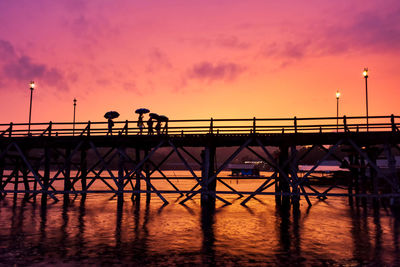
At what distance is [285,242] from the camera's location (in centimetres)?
1148

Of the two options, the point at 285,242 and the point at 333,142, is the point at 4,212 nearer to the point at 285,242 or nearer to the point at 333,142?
the point at 285,242

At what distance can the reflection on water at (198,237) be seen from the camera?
30.6ft

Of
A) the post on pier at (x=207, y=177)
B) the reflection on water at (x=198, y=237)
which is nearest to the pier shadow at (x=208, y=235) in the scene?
the reflection on water at (x=198, y=237)

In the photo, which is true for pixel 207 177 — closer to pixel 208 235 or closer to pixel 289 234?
pixel 208 235

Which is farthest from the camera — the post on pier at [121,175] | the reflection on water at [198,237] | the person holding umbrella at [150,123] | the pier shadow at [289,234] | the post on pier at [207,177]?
the person holding umbrella at [150,123]

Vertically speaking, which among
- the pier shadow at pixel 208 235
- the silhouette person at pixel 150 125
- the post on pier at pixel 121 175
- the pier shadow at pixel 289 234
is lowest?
the pier shadow at pixel 208 235

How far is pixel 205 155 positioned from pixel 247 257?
12281mm

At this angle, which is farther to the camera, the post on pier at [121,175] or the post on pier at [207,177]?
the post on pier at [121,175]

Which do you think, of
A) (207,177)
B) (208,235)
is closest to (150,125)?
(207,177)

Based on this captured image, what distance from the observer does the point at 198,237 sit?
1223cm

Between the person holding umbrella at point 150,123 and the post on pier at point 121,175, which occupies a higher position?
the person holding umbrella at point 150,123

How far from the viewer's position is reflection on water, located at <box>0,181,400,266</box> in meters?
9.34

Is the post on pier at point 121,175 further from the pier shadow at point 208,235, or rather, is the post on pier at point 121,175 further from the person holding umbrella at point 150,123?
the pier shadow at point 208,235

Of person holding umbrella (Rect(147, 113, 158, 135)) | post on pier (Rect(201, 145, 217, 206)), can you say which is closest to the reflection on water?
post on pier (Rect(201, 145, 217, 206))
